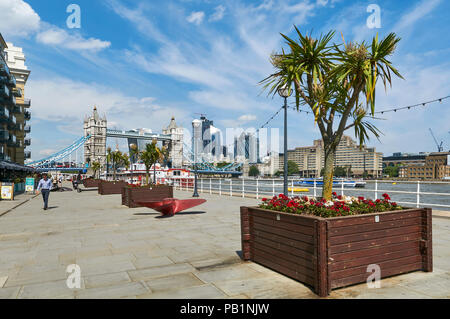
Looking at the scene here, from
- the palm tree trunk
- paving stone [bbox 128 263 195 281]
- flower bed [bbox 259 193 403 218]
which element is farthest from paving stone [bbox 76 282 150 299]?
the palm tree trunk

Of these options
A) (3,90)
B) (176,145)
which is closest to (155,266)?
(3,90)

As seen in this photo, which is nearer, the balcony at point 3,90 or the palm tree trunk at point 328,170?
the palm tree trunk at point 328,170

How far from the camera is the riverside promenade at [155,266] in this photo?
4.64 meters

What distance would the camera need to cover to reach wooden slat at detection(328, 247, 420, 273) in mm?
4568

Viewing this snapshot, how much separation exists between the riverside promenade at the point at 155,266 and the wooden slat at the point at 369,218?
34.0 inches

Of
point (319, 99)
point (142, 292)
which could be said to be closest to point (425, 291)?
point (319, 99)

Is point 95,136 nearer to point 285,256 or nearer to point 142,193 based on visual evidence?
point 142,193

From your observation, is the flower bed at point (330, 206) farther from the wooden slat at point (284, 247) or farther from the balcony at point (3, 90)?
the balcony at point (3, 90)

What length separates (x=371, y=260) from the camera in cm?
487

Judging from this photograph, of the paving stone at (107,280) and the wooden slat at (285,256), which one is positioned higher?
the wooden slat at (285,256)

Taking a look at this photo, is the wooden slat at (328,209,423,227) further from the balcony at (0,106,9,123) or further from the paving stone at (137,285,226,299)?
the balcony at (0,106,9,123)

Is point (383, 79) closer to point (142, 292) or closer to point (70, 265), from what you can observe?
point (142, 292)

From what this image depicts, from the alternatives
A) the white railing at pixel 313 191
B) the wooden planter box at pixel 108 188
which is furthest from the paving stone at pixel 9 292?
the wooden planter box at pixel 108 188
